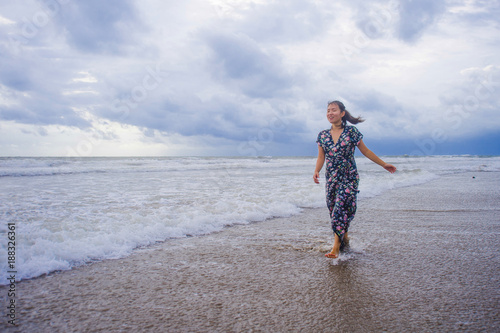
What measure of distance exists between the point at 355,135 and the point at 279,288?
2.15m

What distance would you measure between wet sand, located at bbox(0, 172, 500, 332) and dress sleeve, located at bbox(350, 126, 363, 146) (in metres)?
1.41

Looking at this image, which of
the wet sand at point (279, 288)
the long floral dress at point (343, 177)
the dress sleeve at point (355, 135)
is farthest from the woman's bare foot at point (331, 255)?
the dress sleeve at point (355, 135)

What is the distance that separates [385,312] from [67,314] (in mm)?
2355

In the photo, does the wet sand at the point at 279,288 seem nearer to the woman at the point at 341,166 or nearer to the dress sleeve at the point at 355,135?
the woman at the point at 341,166

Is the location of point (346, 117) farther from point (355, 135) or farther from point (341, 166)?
point (341, 166)

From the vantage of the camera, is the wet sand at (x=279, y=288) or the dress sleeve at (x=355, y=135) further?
the dress sleeve at (x=355, y=135)

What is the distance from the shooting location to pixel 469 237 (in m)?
4.55

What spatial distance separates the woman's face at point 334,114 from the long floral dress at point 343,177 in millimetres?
146

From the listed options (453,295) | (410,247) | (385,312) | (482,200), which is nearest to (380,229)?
(410,247)

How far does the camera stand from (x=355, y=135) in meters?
3.88

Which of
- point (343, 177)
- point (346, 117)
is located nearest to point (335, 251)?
point (343, 177)

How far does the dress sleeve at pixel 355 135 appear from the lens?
386cm

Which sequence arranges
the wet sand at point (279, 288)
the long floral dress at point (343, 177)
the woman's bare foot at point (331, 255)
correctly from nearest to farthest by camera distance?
the wet sand at point (279, 288)
the woman's bare foot at point (331, 255)
the long floral dress at point (343, 177)

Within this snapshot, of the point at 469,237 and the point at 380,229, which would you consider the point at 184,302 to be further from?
the point at 469,237
